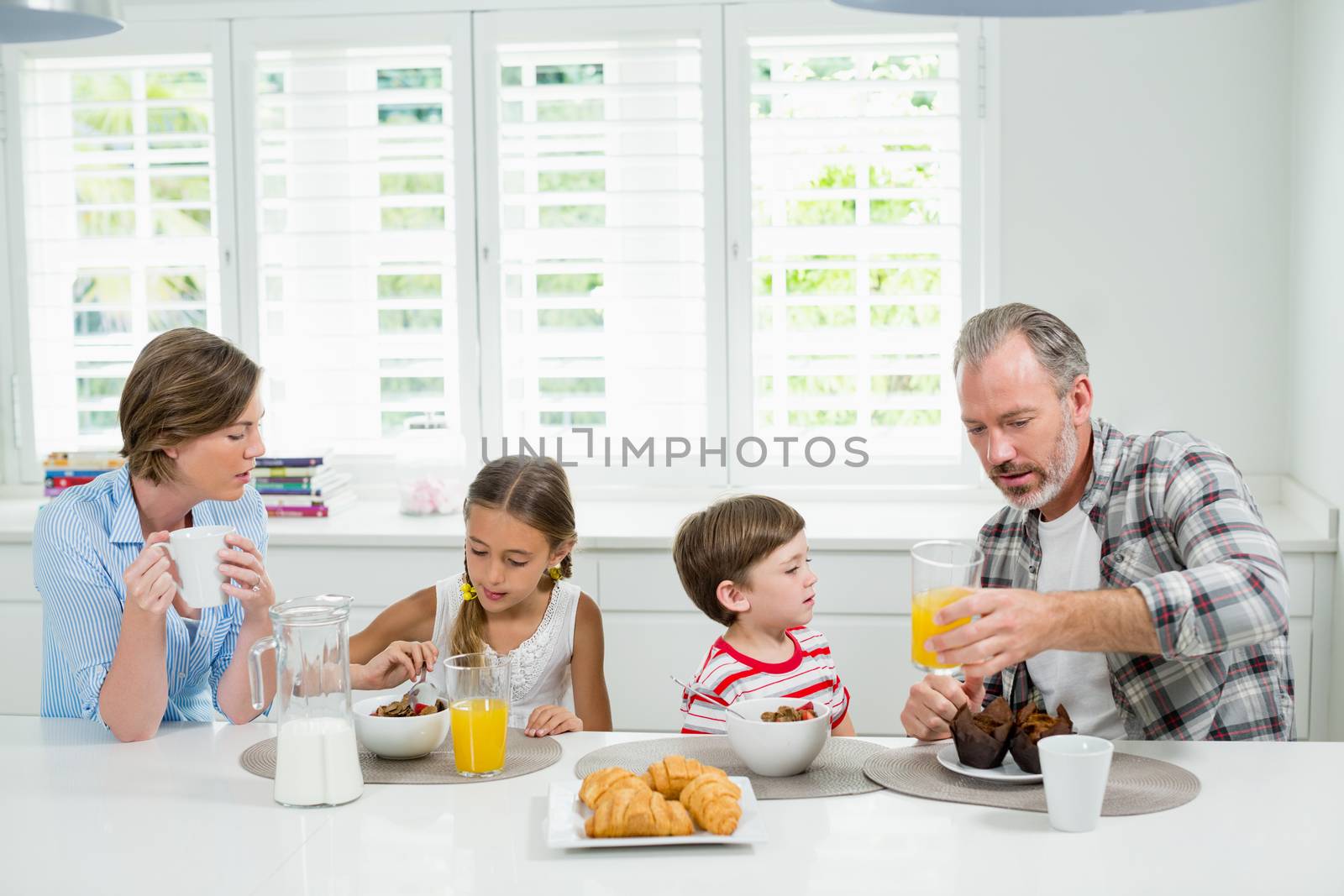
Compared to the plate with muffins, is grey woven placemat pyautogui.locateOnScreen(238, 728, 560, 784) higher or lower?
lower

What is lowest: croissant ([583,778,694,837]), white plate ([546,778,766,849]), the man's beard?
white plate ([546,778,766,849])

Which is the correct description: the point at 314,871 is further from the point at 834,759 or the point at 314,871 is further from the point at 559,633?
the point at 559,633

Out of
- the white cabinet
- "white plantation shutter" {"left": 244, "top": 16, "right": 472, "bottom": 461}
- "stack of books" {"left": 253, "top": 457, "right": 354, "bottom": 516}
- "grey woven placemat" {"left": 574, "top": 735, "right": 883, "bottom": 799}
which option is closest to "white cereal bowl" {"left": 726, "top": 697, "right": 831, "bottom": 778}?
"grey woven placemat" {"left": 574, "top": 735, "right": 883, "bottom": 799}

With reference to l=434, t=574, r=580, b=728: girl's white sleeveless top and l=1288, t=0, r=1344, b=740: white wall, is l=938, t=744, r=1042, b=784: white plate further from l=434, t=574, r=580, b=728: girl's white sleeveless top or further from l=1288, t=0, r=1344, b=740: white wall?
l=1288, t=0, r=1344, b=740: white wall

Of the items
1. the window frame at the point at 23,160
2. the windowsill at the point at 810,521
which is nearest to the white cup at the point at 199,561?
the windowsill at the point at 810,521

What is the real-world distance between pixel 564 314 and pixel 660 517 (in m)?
0.66

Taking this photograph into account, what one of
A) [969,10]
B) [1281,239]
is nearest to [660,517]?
[1281,239]

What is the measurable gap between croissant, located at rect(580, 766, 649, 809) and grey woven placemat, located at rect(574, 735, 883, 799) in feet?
0.52

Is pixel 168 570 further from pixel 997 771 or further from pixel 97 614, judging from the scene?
pixel 997 771

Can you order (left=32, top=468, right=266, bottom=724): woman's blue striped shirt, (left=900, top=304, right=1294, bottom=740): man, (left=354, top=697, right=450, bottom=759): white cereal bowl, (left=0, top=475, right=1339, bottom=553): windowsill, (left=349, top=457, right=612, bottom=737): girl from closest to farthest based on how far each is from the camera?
(left=354, top=697, right=450, bottom=759): white cereal bowl < (left=900, top=304, right=1294, bottom=740): man < (left=32, top=468, right=266, bottom=724): woman's blue striped shirt < (left=349, top=457, right=612, bottom=737): girl < (left=0, top=475, right=1339, bottom=553): windowsill

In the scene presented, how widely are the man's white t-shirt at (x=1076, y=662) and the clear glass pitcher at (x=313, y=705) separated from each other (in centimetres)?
95

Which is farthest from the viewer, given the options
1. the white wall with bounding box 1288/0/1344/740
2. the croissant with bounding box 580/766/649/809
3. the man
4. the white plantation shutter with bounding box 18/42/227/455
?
the white plantation shutter with bounding box 18/42/227/455

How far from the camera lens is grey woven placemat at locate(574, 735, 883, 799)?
1.44 meters

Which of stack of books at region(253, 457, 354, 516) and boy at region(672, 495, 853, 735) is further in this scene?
stack of books at region(253, 457, 354, 516)
